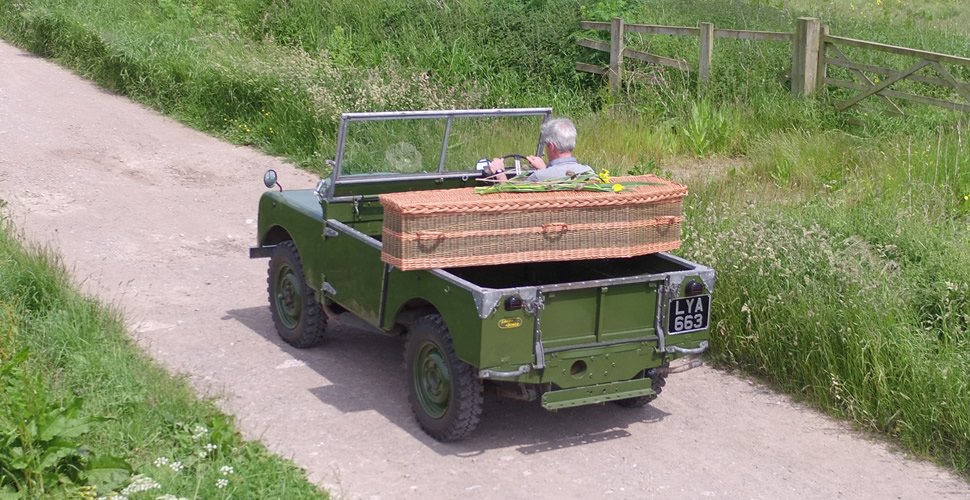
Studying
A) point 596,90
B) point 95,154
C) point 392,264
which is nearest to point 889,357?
point 392,264

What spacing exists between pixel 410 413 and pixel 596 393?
1.16 m

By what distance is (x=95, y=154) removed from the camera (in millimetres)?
13953

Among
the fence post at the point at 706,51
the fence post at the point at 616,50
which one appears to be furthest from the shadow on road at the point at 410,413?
the fence post at the point at 616,50

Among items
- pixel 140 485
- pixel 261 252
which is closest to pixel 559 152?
pixel 261 252

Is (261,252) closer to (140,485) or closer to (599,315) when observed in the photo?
(599,315)

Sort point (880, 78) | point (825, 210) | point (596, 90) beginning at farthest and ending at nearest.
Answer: point (596, 90)
point (880, 78)
point (825, 210)

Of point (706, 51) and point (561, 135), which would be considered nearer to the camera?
point (561, 135)

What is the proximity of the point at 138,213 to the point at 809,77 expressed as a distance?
688cm

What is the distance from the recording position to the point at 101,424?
648cm

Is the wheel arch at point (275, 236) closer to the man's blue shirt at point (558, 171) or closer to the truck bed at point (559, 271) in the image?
the truck bed at point (559, 271)

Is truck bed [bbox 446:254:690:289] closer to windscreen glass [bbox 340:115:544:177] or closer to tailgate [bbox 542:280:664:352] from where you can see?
tailgate [bbox 542:280:664:352]

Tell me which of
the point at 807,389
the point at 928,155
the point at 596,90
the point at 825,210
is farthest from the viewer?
the point at 596,90

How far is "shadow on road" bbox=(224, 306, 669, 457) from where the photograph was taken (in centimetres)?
688

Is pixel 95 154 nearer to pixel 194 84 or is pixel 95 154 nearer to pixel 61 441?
pixel 194 84
